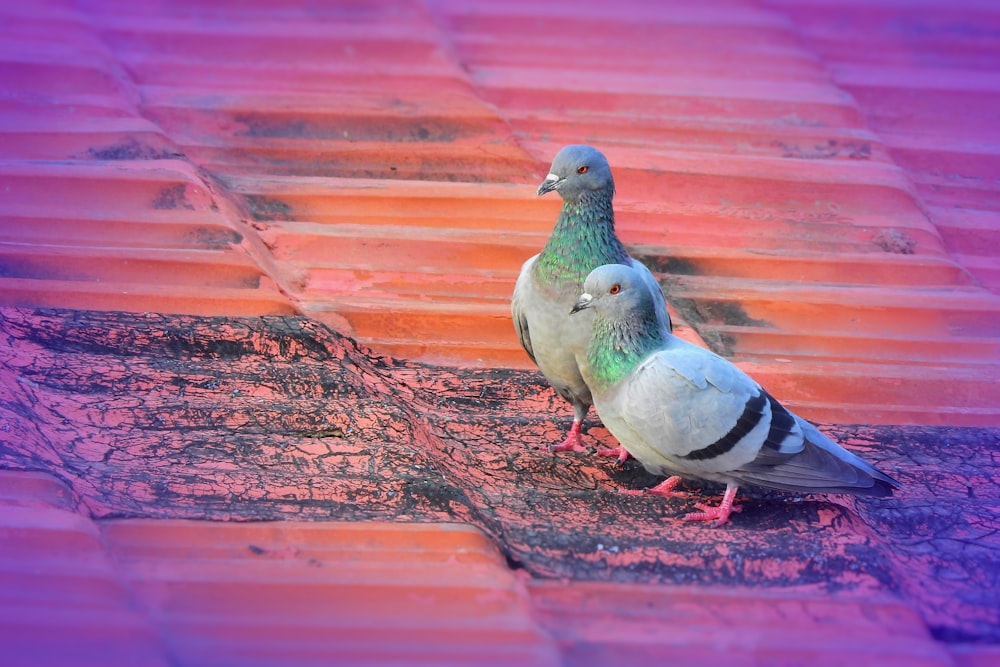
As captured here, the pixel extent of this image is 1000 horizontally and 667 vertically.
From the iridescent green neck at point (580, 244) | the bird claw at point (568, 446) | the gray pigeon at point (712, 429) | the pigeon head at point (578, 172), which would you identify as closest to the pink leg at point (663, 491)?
the gray pigeon at point (712, 429)

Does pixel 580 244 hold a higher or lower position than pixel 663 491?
higher

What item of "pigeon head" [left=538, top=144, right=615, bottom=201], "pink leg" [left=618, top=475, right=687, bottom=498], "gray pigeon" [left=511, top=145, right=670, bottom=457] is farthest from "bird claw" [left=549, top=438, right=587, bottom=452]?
"pigeon head" [left=538, top=144, right=615, bottom=201]

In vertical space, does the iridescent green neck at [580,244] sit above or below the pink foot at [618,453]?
above

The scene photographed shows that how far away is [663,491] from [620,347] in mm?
593

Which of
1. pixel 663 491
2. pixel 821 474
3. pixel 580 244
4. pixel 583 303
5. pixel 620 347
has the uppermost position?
pixel 580 244

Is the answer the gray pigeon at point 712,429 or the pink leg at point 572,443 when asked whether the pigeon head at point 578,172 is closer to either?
the gray pigeon at point 712,429

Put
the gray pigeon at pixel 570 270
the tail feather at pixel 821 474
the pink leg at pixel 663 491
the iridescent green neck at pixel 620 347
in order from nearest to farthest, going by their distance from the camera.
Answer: the tail feather at pixel 821 474 < the iridescent green neck at pixel 620 347 < the pink leg at pixel 663 491 < the gray pigeon at pixel 570 270

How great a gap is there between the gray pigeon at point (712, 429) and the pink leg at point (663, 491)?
0.58 ft

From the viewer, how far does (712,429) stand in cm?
326

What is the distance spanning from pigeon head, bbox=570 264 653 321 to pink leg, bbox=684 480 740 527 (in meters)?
0.71

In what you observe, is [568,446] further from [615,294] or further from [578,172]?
[578,172]

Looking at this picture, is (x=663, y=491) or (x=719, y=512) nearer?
(x=719, y=512)

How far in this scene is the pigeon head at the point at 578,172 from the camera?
381 cm

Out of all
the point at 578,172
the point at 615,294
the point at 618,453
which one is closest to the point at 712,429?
the point at 615,294
